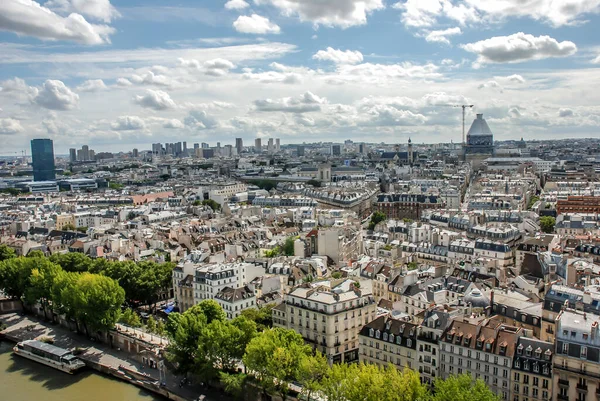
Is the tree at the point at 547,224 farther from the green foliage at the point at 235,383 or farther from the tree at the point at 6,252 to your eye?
the tree at the point at 6,252

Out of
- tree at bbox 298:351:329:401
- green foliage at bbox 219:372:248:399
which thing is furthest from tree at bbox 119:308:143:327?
tree at bbox 298:351:329:401

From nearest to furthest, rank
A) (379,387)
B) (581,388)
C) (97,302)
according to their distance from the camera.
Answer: (379,387) < (581,388) < (97,302)

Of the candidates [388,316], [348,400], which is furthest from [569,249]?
[348,400]

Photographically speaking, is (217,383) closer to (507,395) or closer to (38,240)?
(507,395)

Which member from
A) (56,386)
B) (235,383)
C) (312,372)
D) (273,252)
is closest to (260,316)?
(235,383)

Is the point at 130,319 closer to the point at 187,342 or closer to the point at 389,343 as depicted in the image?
the point at 187,342

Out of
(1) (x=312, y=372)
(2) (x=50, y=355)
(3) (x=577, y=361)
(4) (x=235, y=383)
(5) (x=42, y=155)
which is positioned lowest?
(2) (x=50, y=355)

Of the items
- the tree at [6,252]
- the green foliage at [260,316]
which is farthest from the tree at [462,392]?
the tree at [6,252]
